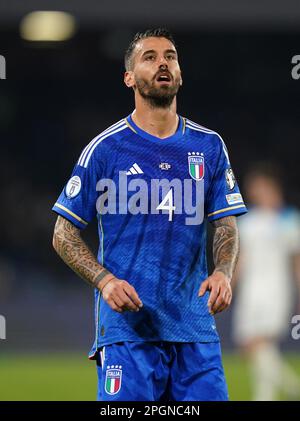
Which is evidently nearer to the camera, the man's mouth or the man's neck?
the man's mouth

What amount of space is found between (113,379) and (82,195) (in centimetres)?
88

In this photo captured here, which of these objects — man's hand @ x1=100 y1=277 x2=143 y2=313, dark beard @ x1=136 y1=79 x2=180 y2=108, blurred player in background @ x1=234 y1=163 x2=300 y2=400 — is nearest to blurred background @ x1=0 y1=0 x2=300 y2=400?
blurred player in background @ x1=234 y1=163 x2=300 y2=400

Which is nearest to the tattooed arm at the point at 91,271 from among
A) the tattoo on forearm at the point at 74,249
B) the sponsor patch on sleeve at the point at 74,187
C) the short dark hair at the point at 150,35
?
the tattoo on forearm at the point at 74,249

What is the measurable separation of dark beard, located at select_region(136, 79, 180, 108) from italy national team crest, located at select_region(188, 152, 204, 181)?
0.89ft

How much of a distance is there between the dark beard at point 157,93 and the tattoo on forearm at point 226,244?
631 millimetres

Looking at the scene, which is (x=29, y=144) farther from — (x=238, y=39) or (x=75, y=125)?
(x=238, y=39)

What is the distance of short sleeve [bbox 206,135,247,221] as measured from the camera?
5.31m

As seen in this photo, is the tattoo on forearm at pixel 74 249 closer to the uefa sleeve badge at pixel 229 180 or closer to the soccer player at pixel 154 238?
the soccer player at pixel 154 238

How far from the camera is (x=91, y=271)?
511 centimetres

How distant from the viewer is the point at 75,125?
20.8 metres

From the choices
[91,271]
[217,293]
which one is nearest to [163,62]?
[91,271]

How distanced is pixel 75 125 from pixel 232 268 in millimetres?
15873

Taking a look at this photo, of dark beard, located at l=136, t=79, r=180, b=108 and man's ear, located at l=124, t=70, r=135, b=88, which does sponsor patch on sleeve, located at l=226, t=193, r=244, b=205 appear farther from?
man's ear, located at l=124, t=70, r=135, b=88

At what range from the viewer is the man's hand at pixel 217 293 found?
15.9 feet
